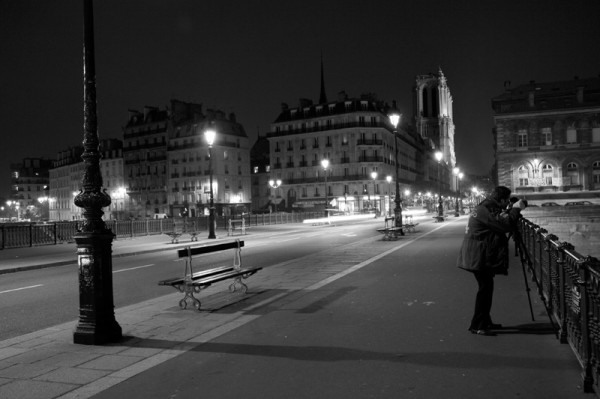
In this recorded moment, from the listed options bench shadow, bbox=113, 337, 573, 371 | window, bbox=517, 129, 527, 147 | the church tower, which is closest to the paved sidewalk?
bench shadow, bbox=113, 337, 573, 371

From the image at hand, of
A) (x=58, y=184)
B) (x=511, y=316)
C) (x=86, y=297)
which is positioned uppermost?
(x=58, y=184)

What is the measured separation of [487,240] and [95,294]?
4.98 metres

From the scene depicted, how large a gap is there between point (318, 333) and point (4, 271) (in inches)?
523

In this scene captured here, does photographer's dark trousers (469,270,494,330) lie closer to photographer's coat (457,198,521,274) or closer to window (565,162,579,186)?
photographer's coat (457,198,521,274)

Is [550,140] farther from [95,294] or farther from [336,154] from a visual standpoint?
[95,294]

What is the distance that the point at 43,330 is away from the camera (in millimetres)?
7742

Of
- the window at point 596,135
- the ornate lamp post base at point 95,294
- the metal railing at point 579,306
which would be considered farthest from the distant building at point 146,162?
the metal railing at point 579,306

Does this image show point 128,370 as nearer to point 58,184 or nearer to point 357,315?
point 357,315

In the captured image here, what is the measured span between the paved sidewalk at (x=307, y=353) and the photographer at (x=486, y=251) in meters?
0.30

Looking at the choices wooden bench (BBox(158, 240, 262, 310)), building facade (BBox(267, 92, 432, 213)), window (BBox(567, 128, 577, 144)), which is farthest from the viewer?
building facade (BBox(267, 92, 432, 213))

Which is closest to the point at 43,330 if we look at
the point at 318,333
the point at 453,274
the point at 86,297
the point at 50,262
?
the point at 86,297

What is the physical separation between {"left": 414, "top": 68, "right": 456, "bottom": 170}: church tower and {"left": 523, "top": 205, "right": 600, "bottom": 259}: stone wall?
120 m

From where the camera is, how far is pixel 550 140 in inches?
2867

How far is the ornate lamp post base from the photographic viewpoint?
6801 mm
